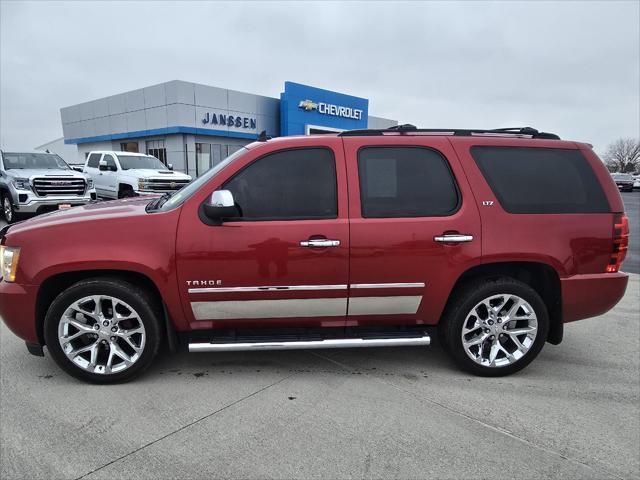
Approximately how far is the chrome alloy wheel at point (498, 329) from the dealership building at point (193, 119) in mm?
24252

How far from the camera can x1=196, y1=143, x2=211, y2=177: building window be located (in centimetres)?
2625

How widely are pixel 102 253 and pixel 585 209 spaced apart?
361cm

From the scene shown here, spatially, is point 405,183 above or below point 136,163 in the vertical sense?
below

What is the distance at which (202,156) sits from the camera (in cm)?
2659

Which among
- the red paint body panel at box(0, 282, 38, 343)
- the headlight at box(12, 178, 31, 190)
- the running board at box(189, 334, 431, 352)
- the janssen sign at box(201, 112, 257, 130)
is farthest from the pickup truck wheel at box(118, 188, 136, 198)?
the janssen sign at box(201, 112, 257, 130)

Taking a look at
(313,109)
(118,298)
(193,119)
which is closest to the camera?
(118,298)

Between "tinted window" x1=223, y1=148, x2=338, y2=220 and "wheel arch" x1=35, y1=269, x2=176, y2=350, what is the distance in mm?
926

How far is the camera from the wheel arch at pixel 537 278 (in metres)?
3.36

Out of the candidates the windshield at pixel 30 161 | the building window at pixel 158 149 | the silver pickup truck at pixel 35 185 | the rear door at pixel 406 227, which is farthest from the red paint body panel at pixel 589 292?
the building window at pixel 158 149

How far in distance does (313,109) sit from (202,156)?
8.54 m

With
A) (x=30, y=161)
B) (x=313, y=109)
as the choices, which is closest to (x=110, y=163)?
(x=30, y=161)

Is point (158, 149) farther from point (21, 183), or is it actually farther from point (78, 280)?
point (78, 280)

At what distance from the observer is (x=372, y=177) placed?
3215 millimetres

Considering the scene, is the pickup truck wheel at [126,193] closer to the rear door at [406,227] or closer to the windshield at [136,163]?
the windshield at [136,163]
